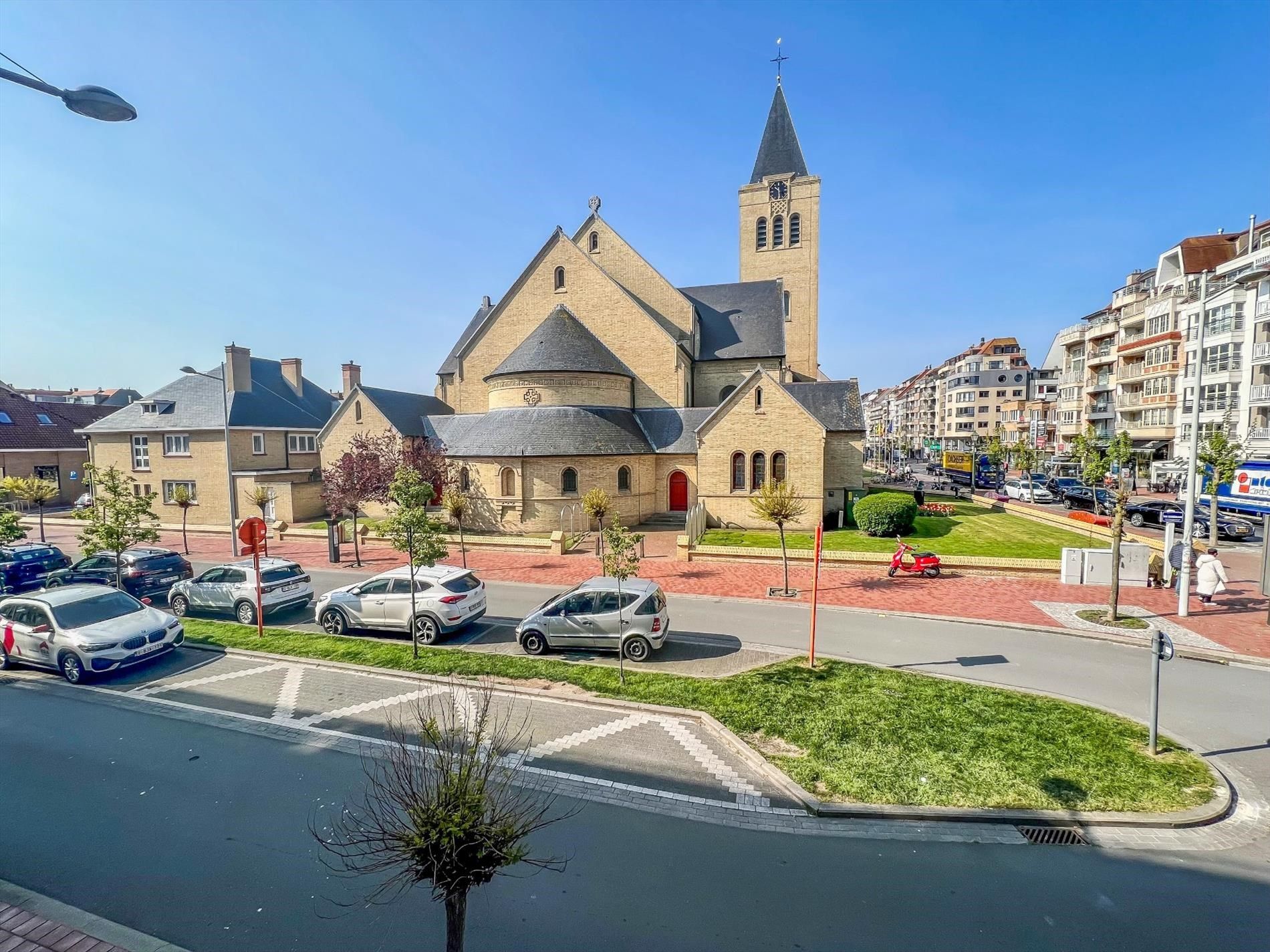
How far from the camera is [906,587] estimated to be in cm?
1798

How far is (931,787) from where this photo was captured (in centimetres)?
723

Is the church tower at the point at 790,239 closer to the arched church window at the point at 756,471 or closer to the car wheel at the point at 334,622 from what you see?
the arched church window at the point at 756,471

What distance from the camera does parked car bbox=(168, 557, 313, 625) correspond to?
15070 mm

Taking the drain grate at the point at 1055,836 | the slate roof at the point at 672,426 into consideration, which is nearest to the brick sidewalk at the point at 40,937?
the drain grate at the point at 1055,836

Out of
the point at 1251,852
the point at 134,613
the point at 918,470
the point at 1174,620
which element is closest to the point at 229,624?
the point at 134,613

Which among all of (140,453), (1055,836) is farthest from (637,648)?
(140,453)

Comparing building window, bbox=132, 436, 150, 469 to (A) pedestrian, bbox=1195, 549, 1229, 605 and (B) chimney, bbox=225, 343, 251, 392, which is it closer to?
(B) chimney, bbox=225, 343, 251, 392

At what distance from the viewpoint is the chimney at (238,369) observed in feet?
117

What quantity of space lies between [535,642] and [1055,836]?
364 inches

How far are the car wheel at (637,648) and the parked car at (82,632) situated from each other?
9.58 m

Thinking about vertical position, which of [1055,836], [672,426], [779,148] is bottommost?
[1055,836]

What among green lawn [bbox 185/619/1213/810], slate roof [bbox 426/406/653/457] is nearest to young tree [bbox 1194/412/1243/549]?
green lawn [bbox 185/619/1213/810]

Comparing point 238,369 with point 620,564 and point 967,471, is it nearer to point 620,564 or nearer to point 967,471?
point 620,564

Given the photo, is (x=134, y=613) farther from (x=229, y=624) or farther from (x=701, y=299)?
(x=701, y=299)
